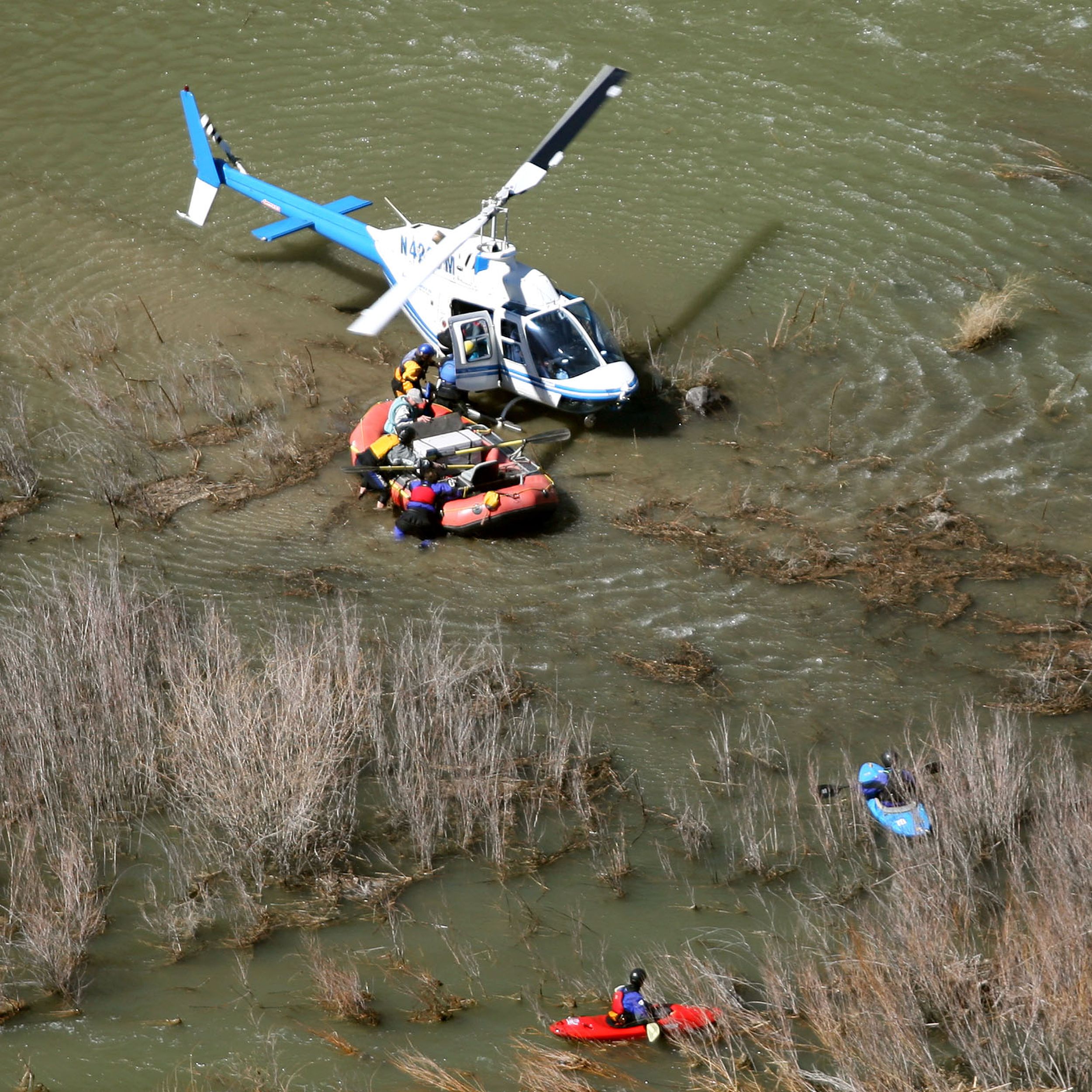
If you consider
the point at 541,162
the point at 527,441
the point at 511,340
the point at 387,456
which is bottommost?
the point at 387,456

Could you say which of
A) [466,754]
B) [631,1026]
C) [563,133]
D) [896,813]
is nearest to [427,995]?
[631,1026]

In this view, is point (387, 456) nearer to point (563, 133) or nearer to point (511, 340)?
point (511, 340)

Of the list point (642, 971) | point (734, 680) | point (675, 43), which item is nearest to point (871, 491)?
point (734, 680)

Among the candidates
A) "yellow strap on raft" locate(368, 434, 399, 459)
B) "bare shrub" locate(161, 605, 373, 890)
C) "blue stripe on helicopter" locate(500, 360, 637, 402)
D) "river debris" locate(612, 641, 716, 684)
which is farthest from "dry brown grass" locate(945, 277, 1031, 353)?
"bare shrub" locate(161, 605, 373, 890)

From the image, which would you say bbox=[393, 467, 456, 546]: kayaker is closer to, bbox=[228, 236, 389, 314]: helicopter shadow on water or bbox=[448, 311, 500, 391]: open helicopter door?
bbox=[448, 311, 500, 391]: open helicopter door

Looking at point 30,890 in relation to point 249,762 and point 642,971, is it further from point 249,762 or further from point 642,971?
point 642,971

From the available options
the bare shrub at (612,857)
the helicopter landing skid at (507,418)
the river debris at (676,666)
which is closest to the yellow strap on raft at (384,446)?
the helicopter landing skid at (507,418)
